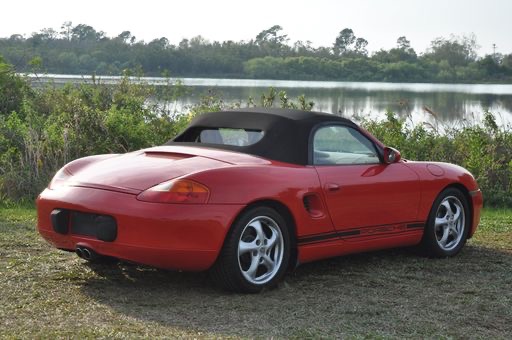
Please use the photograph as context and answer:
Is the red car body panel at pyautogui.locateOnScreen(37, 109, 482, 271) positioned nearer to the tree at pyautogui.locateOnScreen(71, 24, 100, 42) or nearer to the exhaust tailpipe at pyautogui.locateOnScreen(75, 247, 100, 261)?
the exhaust tailpipe at pyautogui.locateOnScreen(75, 247, 100, 261)

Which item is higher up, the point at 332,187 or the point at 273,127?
the point at 273,127

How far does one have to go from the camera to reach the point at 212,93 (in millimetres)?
17359

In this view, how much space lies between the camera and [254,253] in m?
6.69

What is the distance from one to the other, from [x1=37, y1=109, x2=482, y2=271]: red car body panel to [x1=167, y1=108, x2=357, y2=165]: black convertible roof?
0.12m

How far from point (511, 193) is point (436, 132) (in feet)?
6.86

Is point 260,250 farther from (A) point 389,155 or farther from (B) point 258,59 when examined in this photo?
(B) point 258,59

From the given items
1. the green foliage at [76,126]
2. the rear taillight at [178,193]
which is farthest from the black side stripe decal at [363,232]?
the green foliage at [76,126]

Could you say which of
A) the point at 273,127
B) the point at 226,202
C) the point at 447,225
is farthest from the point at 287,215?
the point at 447,225

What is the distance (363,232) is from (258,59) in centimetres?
3417

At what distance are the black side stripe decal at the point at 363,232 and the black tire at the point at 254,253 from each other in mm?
236

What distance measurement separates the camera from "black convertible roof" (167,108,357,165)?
715cm

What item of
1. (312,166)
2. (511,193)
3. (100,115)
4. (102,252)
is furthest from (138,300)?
(511,193)

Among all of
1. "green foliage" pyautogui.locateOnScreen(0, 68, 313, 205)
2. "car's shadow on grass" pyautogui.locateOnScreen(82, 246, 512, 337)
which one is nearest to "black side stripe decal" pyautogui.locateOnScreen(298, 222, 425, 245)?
"car's shadow on grass" pyautogui.locateOnScreen(82, 246, 512, 337)

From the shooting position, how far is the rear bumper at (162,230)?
6285mm
